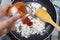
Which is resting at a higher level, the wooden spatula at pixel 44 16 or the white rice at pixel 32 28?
the wooden spatula at pixel 44 16

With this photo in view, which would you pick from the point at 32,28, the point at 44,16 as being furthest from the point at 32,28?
the point at 44,16

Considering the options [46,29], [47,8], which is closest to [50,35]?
[46,29]

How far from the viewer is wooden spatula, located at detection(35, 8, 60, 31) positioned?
870 millimetres

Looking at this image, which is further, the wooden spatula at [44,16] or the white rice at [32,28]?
the white rice at [32,28]

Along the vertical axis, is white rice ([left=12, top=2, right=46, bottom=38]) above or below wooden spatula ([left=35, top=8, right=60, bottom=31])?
below

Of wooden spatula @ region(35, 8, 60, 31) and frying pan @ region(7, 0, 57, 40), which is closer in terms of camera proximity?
wooden spatula @ region(35, 8, 60, 31)

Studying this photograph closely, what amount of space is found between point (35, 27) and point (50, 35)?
10 cm

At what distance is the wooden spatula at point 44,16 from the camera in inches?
34.2

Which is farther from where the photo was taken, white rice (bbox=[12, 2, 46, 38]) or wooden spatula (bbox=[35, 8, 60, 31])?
white rice (bbox=[12, 2, 46, 38])

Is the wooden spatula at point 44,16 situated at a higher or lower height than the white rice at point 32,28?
higher

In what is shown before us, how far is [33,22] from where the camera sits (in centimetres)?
98

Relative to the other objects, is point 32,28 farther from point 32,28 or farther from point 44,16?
point 44,16

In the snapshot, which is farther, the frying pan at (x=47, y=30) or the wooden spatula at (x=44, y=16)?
the frying pan at (x=47, y=30)

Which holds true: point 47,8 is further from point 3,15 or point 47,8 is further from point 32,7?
point 3,15
